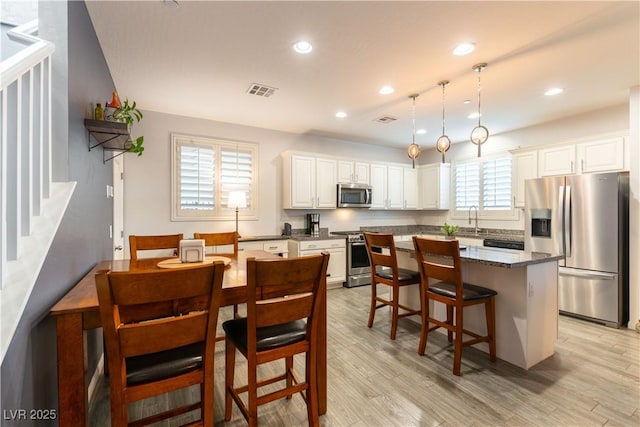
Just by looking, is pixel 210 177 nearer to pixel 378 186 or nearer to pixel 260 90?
pixel 260 90

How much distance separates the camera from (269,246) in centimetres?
464

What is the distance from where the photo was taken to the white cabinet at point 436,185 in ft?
19.7

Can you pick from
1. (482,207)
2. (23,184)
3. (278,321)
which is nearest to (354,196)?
(482,207)

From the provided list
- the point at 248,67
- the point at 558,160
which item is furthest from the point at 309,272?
the point at 558,160

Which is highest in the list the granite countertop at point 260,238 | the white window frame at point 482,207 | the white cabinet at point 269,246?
the white window frame at point 482,207

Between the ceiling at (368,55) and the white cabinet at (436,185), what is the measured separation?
193 centimetres

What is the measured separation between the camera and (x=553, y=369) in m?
2.39

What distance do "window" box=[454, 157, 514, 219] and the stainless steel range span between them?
236 centimetres

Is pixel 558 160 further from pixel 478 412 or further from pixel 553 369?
pixel 478 412

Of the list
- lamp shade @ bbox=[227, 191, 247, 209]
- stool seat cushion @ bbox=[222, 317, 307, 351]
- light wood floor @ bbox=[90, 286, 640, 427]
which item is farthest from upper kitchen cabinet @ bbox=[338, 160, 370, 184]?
stool seat cushion @ bbox=[222, 317, 307, 351]

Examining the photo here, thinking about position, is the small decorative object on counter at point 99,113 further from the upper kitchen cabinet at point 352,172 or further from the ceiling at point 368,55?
the upper kitchen cabinet at point 352,172

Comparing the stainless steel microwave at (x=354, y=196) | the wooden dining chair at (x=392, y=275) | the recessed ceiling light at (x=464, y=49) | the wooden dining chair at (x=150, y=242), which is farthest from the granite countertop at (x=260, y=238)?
the recessed ceiling light at (x=464, y=49)

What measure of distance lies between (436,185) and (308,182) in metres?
2.78

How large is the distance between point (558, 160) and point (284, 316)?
4.60 metres
